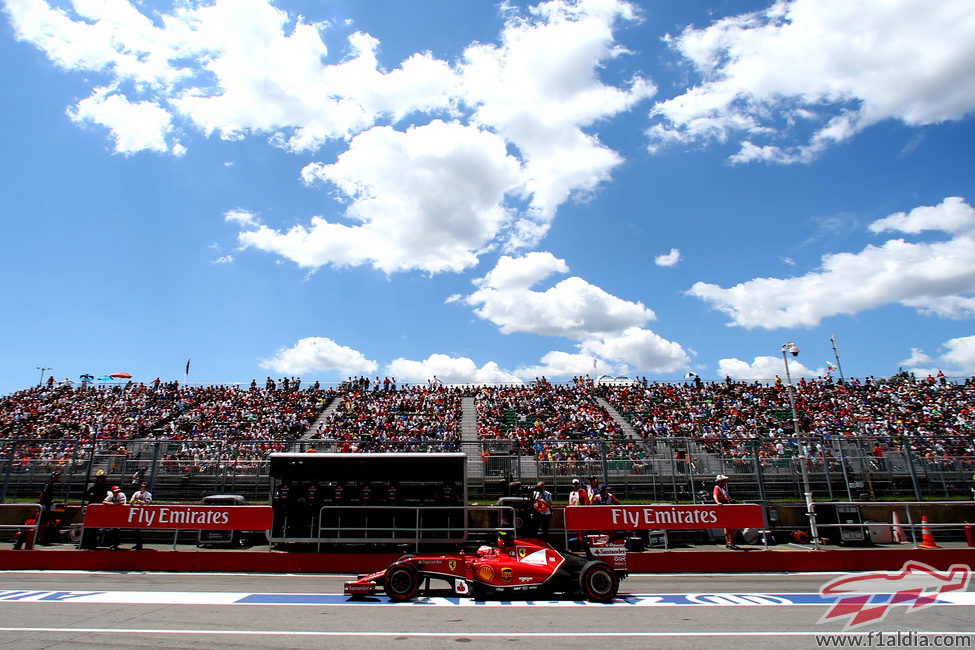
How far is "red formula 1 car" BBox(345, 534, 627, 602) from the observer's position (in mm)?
8867

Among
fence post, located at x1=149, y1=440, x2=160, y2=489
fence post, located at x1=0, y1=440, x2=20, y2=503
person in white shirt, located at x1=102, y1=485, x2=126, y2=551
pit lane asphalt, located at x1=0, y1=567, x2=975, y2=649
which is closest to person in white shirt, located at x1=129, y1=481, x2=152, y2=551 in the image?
person in white shirt, located at x1=102, y1=485, x2=126, y2=551

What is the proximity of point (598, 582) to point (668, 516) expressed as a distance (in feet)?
13.1

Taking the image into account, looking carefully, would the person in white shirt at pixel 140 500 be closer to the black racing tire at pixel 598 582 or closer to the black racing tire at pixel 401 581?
the black racing tire at pixel 401 581

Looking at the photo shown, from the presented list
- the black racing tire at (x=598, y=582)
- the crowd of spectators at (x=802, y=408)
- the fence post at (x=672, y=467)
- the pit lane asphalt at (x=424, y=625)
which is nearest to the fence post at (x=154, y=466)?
the pit lane asphalt at (x=424, y=625)

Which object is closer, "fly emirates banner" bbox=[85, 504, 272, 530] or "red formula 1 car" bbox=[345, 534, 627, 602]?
"red formula 1 car" bbox=[345, 534, 627, 602]

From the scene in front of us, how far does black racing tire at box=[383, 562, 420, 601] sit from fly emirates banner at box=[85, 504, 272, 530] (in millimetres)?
4845

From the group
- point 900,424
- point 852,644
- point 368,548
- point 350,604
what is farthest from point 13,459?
point 900,424

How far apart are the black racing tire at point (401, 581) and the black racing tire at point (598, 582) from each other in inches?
109

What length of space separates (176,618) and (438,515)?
6.78 m

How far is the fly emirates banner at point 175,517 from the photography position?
41.1 feet

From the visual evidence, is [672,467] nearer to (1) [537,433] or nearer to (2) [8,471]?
(1) [537,433]

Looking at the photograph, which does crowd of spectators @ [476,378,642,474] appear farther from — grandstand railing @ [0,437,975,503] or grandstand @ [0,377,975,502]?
grandstand railing @ [0,437,975,503]

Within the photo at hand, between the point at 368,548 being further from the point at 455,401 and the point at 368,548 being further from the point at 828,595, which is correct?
the point at 455,401

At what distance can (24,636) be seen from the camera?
6578 mm
